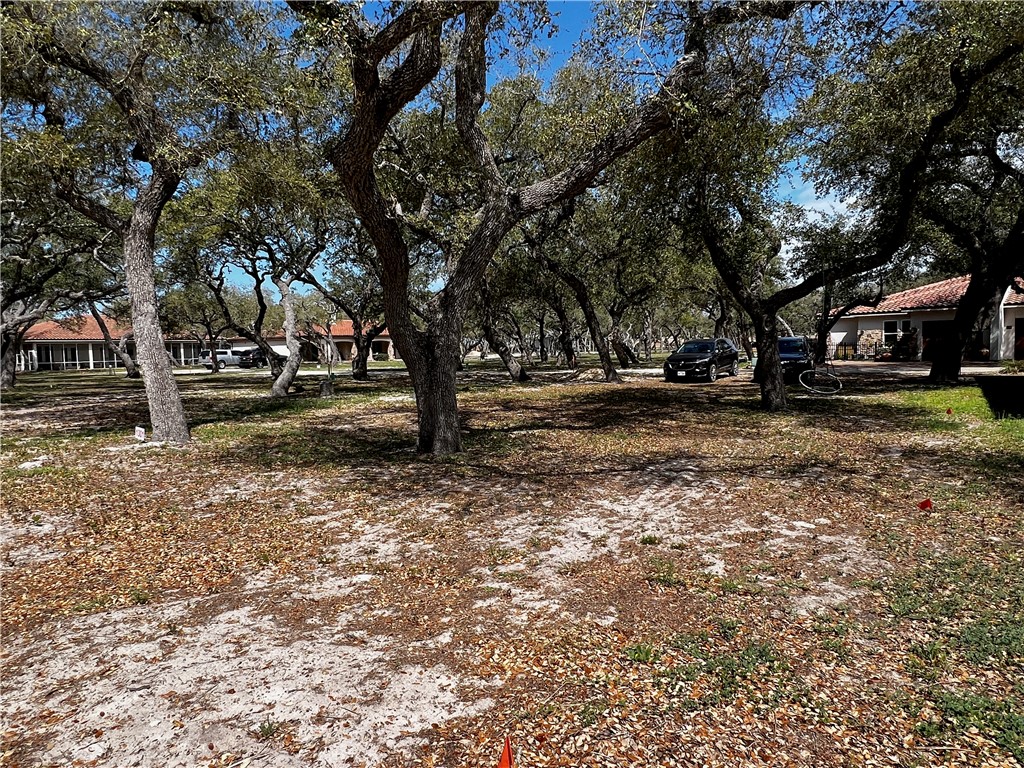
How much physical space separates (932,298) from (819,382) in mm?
16839

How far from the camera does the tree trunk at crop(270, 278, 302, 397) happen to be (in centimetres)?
1723

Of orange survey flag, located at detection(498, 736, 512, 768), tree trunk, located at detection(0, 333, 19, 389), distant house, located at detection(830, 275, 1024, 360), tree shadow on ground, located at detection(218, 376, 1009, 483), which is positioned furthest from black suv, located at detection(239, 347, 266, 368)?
orange survey flag, located at detection(498, 736, 512, 768)

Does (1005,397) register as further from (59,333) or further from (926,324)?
(59,333)

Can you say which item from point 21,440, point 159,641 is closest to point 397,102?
point 159,641

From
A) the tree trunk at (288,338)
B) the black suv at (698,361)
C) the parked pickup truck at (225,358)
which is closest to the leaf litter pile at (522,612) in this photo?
the tree trunk at (288,338)

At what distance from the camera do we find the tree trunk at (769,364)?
12.4 m

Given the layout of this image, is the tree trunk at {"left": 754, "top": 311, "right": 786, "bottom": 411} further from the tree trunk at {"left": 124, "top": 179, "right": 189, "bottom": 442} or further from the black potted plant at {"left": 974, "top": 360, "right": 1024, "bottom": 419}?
the tree trunk at {"left": 124, "top": 179, "right": 189, "bottom": 442}

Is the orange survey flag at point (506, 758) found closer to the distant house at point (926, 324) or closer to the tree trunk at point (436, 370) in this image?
the tree trunk at point (436, 370)

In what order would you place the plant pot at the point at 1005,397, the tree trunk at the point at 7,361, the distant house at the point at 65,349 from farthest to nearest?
the distant house at the point at 65,349
the tree trunk at the point at 7,361
the plant pot at the point at 1005,397

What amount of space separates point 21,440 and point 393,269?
27.9ft

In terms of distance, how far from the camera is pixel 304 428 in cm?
1180

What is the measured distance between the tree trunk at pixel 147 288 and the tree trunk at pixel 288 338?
6.85 m

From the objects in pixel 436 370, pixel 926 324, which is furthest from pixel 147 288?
pixel 926 324

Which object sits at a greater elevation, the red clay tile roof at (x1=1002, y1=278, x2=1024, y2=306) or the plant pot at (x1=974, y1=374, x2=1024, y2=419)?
the red clay tile roof at (x1=1002, y1=278, x2=1024, y2=306)
